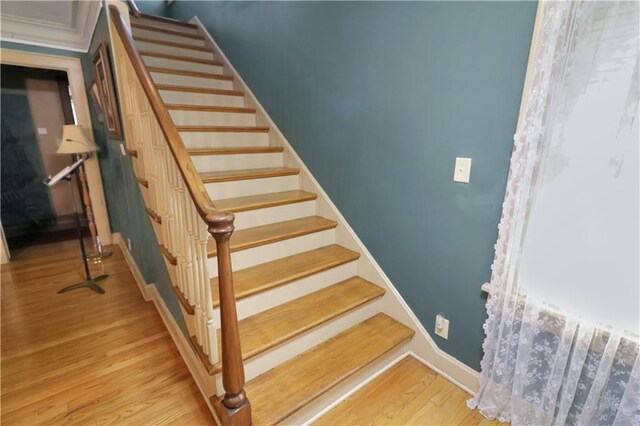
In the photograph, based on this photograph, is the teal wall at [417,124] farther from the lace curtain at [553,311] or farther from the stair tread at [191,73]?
the stair tread at [191,73]

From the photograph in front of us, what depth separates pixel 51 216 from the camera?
425 centimetres

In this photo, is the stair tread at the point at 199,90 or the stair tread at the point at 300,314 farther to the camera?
the stair tread at the point at 199,90

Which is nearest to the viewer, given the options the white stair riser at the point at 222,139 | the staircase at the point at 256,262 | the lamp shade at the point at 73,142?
the staircase at the point at 256,262

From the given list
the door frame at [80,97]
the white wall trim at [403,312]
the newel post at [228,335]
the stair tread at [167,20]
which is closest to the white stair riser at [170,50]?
the stair tread at [167,20]

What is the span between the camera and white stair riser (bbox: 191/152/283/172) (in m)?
2.30

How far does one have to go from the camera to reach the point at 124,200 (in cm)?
283

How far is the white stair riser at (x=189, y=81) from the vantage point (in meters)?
2.84

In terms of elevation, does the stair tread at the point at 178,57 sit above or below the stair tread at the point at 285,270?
above

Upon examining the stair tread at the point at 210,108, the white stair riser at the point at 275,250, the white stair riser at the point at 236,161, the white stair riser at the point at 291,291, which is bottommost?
the white stair riser at the point at 291,291

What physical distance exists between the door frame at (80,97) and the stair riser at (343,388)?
11.5ft

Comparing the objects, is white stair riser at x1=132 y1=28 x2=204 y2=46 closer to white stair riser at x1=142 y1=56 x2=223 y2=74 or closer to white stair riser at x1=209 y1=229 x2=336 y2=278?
white stair riser at x1=142 y1=56 x2=223 y2=74

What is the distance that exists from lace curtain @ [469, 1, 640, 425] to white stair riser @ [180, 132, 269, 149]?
80.9 inches

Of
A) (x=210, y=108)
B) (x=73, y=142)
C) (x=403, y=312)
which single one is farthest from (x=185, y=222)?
(x=73, y=142)

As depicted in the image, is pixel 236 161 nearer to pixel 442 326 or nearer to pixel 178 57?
pixel 178 57
